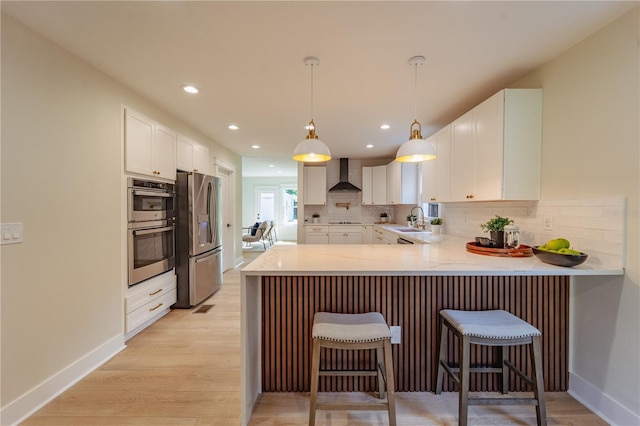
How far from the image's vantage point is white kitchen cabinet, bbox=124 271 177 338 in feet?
8.23

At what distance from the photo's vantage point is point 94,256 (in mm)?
2137

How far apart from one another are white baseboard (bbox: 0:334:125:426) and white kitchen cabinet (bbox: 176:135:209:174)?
2052 mm

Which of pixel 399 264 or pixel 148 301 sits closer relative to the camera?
pixel 399 264

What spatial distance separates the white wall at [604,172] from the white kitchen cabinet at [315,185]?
4055mm

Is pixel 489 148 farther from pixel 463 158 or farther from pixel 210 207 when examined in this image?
pixel 210 207

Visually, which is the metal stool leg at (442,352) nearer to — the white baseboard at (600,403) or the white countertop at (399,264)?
the white countertop at (399,264)

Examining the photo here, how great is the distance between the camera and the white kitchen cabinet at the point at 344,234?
218 inches

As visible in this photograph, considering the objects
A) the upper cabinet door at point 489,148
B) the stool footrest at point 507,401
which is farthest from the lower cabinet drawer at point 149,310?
the upper cabinet door at point 489,148

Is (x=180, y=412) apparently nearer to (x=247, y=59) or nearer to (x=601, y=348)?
(x=247, y=59)

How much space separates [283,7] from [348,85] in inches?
39.9

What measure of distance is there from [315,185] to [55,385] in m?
4.58

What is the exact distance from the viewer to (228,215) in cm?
518

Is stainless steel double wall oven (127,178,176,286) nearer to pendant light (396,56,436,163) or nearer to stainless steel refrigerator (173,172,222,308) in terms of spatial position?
stainless steel refrigerator (173,172,222,308)

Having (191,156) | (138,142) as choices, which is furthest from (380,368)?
(191,156)
